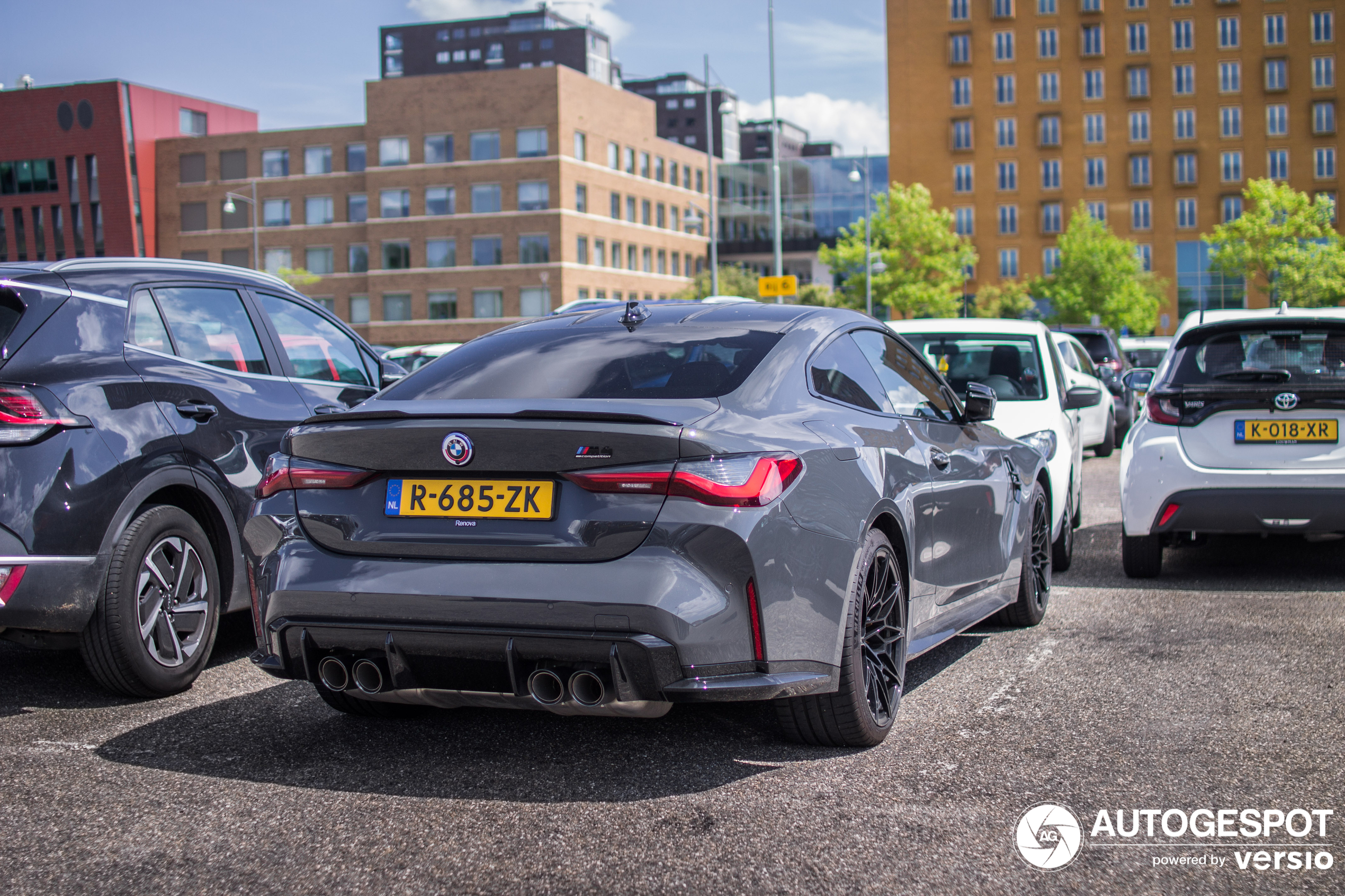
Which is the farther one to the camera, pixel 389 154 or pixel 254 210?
pixel 389 154

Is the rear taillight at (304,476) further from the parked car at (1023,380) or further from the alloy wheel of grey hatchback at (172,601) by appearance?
the parked car at (1023,380)

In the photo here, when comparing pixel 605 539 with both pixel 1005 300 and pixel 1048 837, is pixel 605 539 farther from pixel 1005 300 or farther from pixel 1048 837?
pixel 1005 300

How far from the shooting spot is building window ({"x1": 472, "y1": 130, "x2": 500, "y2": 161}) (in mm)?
74625

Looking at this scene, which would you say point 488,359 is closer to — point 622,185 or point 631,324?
point 631,324

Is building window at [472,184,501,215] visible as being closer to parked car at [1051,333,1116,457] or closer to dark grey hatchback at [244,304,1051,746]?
parked car at [1051,333,1116,457]

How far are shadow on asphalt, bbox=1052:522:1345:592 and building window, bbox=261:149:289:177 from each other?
75.5m

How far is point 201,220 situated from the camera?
79.8 meters

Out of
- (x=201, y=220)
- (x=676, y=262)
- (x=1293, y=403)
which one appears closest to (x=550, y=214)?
(x=676, y=262)

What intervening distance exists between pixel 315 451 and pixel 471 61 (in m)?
141

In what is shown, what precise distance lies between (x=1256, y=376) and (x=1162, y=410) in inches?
20.7

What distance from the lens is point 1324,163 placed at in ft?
294

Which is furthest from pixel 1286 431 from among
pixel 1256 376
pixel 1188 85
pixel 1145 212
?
pixel 1188 85

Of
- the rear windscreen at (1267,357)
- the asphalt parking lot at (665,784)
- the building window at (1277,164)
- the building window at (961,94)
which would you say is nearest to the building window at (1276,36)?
the building window at (1277,164)

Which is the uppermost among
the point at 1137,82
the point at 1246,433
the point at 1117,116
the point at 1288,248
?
the point at 1137,82
